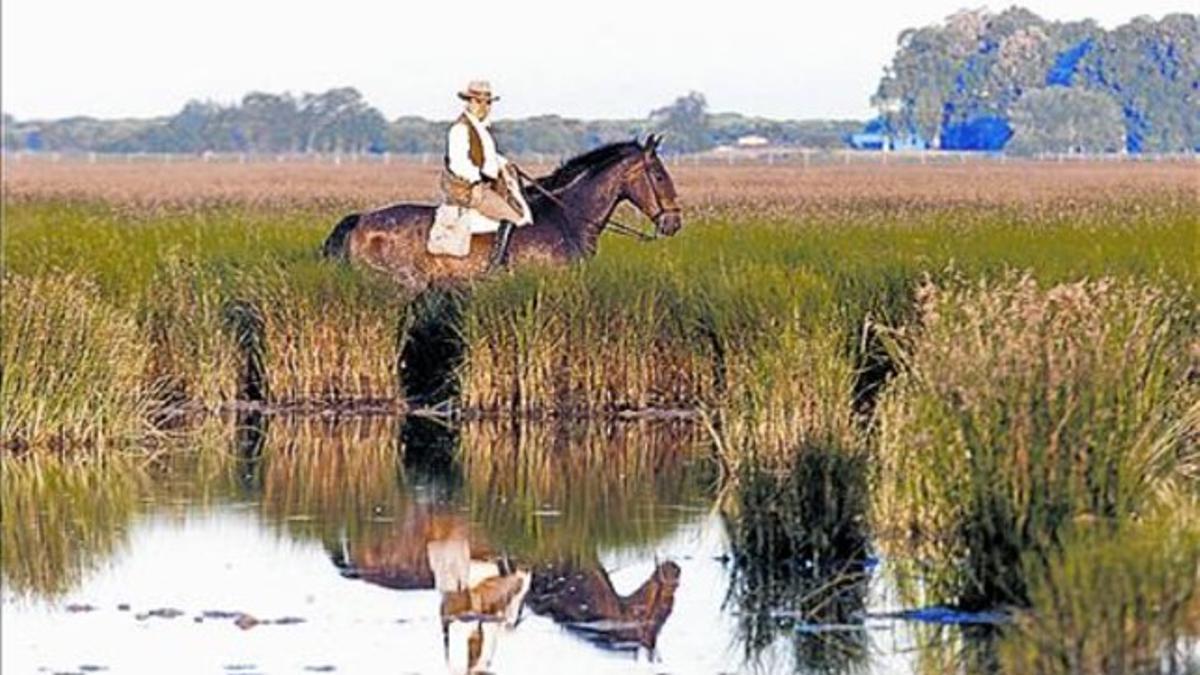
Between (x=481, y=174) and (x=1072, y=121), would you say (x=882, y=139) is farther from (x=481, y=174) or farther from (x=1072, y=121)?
(x=481, y=174)

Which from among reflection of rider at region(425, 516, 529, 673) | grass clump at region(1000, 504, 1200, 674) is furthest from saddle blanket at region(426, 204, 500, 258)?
grass clump at region(1000, 504, 1200, 674)

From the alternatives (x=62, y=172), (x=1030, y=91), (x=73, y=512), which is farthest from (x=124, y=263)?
(x=1030, y=91)

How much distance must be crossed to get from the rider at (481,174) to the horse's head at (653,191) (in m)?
1.12

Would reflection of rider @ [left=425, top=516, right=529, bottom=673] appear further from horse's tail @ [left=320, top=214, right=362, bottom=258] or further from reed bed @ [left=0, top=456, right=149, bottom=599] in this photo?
horse's tail @ [left=320, top=214, right=362, bottom=258]

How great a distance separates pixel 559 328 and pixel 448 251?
1517 millimetres

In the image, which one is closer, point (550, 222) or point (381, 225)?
point (550, 222)

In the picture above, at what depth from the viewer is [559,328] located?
16.3 m

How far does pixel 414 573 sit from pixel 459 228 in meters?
6.75

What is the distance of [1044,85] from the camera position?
85938mm

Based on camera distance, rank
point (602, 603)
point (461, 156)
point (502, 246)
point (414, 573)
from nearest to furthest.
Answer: point (602, 603) < point (414, 573) < point (461, 156) < point (502, 246)

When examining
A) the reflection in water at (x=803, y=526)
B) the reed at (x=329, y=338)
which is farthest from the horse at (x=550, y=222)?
the reflection in water at (x=803, y=526)

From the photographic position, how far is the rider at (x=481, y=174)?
17.1 m

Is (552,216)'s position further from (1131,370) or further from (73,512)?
(1131,370)

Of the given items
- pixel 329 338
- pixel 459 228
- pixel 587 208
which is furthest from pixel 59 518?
pixel 587 208
